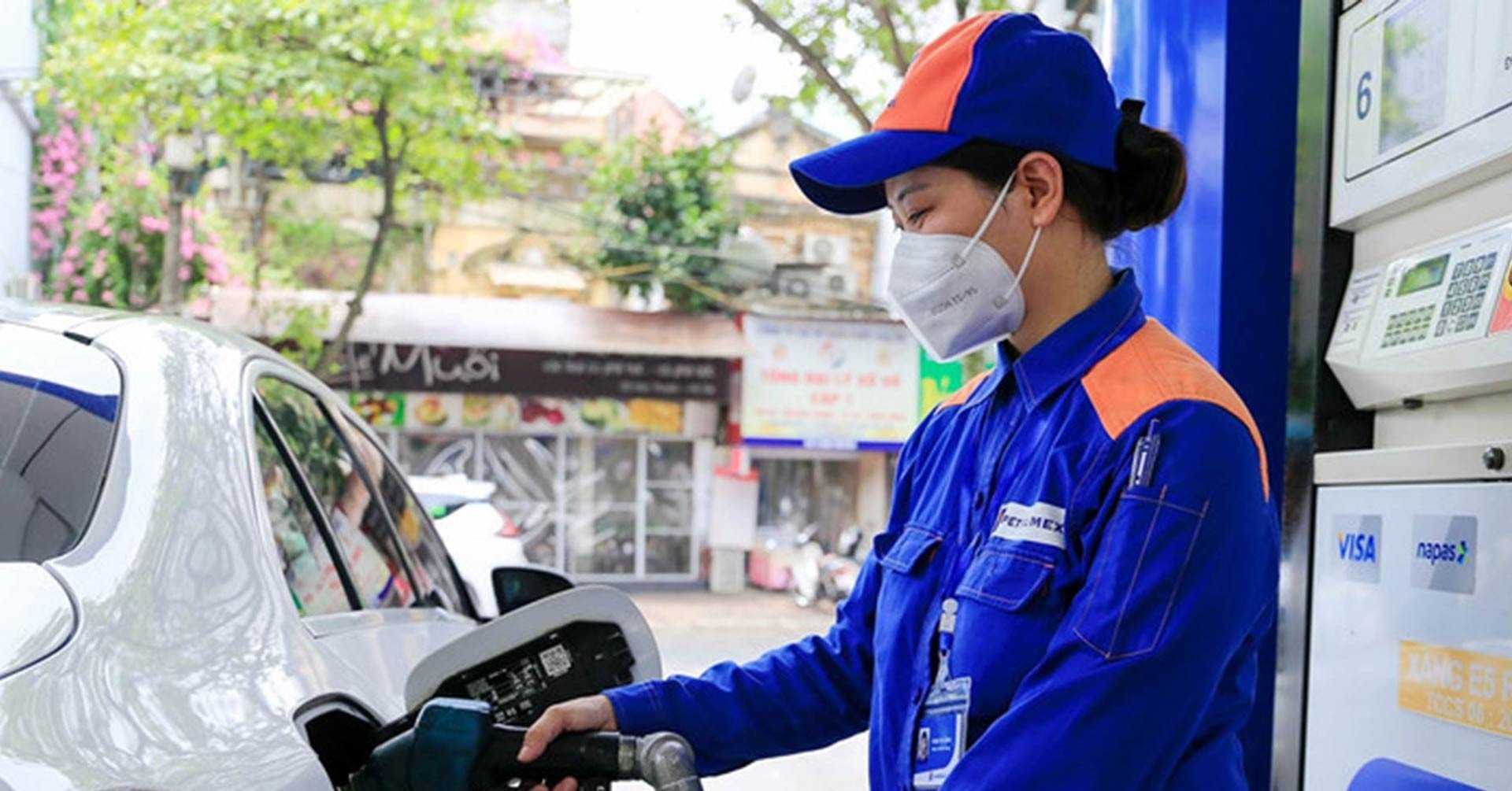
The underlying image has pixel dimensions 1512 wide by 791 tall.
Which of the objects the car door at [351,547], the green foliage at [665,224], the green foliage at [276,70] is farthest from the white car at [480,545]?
the green foliage at [665,224]

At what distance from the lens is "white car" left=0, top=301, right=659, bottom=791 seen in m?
1.67

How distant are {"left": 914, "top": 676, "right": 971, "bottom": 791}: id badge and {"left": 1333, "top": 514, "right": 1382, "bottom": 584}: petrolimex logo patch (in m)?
0.72

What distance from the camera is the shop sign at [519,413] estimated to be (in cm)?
2156

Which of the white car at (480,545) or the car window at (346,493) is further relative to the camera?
the white car at (480,545)

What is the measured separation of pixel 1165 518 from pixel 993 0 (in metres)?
7.84

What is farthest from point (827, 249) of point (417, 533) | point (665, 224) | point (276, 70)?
point (417, 533)

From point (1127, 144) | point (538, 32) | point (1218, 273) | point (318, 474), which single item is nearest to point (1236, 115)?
point (1218, 273)

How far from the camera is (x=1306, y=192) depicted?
243 centimetres

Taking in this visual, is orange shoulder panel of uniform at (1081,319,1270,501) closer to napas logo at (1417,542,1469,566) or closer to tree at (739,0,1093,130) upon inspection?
napas logo at (1417,542,1469,566)

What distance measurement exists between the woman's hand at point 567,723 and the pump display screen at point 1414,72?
1220 mm

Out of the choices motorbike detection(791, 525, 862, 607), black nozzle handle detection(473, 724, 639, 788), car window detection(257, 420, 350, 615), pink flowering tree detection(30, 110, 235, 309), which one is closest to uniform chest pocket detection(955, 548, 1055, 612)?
black nozzle handle detection(473, 724, 639, 788)

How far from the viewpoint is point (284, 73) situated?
14.0 m

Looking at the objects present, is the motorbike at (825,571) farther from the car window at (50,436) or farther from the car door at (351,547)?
the car window at (50,436)

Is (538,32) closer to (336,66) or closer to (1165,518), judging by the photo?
(336,66)
